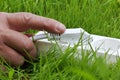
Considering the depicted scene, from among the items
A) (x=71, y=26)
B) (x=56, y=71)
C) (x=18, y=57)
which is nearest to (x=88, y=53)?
(x=56, y=71)

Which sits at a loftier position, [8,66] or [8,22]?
[8,22]

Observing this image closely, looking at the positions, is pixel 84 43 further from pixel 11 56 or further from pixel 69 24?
pixel 69 24

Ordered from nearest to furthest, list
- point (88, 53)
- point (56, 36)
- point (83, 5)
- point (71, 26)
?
point (88, 53) → point (56, 36) → point (71, 26) → point (83, 5)

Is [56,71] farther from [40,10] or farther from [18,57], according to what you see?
[40,10]

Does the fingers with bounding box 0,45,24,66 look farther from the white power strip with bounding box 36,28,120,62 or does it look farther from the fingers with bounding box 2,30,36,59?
the white power strip with bounding box 36,28,120,62

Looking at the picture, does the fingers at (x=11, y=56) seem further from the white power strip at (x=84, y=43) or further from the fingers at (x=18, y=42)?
the white power strip at (x=84, y=43)

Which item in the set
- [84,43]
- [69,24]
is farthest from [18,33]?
[69,24]

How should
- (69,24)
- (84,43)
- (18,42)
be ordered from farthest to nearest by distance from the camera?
1. (69,24)
2. (84,43)
3. (18,42)
